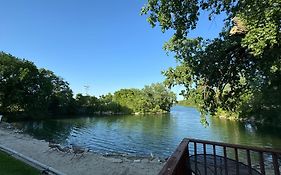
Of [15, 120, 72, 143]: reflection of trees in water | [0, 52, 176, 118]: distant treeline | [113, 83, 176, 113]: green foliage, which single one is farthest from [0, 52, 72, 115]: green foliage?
[113, 83, 176, 113]: green foliage

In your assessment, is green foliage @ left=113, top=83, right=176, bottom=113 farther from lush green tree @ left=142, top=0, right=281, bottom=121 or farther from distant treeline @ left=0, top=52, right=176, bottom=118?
lush green tree @ left=142, top=0, right=281, bottom=121

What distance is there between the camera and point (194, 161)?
384 centimetres

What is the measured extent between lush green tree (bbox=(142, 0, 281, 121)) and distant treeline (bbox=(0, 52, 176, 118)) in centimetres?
2140

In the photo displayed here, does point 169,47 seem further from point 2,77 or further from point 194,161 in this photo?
point 2,77

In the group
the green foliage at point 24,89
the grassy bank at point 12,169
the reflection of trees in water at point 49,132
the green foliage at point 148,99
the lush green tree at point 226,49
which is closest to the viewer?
the lush green tree at point 226,49

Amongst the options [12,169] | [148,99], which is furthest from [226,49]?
[148,99]

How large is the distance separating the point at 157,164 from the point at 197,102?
4.05 meters

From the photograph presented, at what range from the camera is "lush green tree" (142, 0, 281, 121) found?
5992 millimetres

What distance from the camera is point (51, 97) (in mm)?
60781

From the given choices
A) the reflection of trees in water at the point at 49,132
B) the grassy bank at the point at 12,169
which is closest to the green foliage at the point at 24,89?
the reflection of trees in water at the point at 49,132

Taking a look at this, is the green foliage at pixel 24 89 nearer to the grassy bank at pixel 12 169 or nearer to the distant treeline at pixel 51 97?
the distant treeline at pixel 51 97

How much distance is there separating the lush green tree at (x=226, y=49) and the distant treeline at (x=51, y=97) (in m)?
21.4

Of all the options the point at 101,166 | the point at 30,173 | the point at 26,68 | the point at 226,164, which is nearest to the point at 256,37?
the point at 226,164

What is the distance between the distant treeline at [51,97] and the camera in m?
47.9
